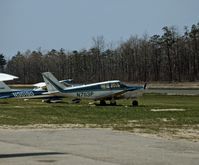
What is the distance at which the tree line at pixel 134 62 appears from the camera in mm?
140875

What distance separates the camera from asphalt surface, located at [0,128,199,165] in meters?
14.1

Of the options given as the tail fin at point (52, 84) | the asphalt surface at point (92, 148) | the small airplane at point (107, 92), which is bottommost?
the asphalt surface at point (92, 148)

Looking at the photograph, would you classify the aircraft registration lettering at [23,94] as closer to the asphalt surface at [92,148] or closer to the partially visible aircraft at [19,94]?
the partially visible aircraft at [19,94]

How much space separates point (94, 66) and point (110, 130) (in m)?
142

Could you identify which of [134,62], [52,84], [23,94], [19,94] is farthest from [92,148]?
[134,62]

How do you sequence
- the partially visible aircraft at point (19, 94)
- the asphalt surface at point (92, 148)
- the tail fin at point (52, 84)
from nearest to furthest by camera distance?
the asphalt surface at point (92, 148) < the tail fin at point (52, 84) < the partially visible aircraft at point (19, 94)

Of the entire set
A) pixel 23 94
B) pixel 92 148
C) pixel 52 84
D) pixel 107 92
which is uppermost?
pixel 52 84

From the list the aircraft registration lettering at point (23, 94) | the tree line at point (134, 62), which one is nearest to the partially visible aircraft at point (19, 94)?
the aircraft registration lettering at point (23, 94)

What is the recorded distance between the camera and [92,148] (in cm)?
1697

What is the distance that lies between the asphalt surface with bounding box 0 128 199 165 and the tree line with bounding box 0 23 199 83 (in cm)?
11302

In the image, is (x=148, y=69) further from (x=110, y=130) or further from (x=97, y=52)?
(x=110, y=130)

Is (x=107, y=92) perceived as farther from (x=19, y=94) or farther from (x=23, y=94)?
(x=19, y=94)

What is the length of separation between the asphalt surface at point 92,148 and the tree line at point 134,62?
4449 inches

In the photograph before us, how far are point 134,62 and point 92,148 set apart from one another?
138 meters
